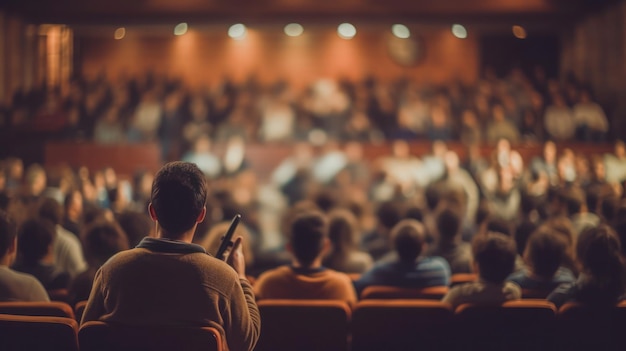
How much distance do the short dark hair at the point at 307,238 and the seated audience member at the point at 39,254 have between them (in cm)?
117

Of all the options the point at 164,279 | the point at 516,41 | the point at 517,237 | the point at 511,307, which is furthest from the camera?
the point at 516,41

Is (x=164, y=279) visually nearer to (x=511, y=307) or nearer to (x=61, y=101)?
(x=511, y=307)

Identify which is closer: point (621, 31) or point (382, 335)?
point (382, 335)

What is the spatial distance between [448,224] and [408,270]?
2.34 ft

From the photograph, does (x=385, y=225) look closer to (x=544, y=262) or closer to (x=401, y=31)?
(x=544, y=262)

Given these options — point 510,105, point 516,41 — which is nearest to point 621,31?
point 510,105

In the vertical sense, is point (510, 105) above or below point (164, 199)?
above

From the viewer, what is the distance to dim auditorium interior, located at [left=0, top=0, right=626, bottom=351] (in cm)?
278

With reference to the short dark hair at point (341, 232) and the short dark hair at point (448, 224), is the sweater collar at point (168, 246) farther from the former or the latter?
the short dark hair at point (448, 224)

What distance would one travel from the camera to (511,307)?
8.86 ft

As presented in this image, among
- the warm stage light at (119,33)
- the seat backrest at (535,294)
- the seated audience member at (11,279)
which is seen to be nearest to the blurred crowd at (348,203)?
the seated audience member at (11,279)

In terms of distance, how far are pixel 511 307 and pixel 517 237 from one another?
1.58 m

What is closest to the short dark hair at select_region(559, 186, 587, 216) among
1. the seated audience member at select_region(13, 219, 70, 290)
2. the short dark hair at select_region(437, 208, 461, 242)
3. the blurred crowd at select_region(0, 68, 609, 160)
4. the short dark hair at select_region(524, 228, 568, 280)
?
the short dark hair at select_region(437, 208, 461, 242)

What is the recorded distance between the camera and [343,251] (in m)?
4.26
